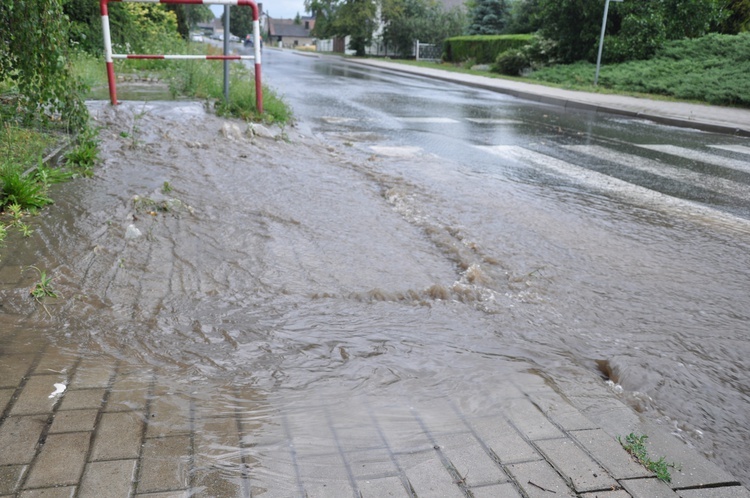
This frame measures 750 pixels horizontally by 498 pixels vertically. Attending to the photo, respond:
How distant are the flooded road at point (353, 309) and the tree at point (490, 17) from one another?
36093 mm

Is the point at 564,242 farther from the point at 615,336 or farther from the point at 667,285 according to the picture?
the point at 615,336

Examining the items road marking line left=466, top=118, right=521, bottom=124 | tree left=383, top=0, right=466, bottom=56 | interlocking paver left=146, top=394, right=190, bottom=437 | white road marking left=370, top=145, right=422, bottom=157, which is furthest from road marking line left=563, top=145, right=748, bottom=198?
tree left=383, top=0, right=466, bottom=56

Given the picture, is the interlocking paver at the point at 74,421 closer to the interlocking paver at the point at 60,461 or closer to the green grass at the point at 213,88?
the interlocking paver at the point at 60,461

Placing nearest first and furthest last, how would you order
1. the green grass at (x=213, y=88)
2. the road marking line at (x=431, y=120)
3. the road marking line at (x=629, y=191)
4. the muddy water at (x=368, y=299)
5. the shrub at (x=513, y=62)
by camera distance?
the muddy water at (x=368, y=299), the road marking line at (x=629, y=191), the green grass at (x=213, y=88), the road marking line at (x=431, y=120), the shrub at (x=513, y=62)

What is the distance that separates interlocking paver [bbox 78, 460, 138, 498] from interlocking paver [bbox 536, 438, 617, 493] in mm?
1423

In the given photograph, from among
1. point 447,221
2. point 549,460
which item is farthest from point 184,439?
point 447,221

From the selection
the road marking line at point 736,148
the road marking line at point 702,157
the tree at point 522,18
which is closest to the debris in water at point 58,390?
the road marking line at point 702,157

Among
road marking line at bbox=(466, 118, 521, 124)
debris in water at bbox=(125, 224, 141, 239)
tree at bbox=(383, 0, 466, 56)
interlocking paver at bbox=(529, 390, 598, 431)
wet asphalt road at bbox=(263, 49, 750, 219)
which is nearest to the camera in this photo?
interlocking paver at bbox=(529, 390, 598, 431)

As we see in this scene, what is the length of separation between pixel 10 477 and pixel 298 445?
93 cm

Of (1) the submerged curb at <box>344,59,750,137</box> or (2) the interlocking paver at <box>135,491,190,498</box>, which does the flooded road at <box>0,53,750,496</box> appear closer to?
(2) the interlocking paver at <box>135,491,190,498</box>

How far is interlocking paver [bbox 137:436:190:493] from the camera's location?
2.03 meters

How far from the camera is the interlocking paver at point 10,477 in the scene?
197cm

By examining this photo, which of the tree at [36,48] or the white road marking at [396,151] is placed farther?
the white road marking at [396,151]

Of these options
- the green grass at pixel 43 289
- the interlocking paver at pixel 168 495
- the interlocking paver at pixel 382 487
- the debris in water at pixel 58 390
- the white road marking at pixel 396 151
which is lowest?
the interlocking paver at pixel 382 487
